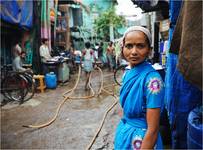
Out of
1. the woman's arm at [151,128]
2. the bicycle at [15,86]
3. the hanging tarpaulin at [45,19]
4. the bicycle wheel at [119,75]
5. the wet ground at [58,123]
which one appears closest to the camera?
the woman's arm at [151,128]

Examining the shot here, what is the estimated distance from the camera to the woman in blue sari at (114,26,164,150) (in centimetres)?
199

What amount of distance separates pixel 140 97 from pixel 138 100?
3 centimetres

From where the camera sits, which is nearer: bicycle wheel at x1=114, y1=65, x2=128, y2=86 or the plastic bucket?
the plastic bucket

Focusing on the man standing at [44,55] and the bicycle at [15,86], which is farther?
the man standing at [44,55]

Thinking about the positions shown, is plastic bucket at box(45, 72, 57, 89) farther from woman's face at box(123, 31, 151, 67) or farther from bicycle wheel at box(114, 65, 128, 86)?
woman's face at box(123, 31, 151, 67)

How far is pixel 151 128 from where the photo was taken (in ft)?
6.52

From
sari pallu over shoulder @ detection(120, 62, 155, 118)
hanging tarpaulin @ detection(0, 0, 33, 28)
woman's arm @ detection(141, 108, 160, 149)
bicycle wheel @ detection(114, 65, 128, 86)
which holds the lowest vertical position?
bicycle wheel @ detection(114, 65, 128, 86)

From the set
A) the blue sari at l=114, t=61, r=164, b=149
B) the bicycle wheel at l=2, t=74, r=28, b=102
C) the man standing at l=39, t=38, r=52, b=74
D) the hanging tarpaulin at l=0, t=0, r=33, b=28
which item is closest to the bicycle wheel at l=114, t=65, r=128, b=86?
the man standing at l=39, t=38, r=52, b=74

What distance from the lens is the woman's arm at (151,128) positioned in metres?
1.98

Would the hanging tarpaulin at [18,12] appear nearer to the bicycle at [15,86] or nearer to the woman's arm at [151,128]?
the bicycle at [15,86]

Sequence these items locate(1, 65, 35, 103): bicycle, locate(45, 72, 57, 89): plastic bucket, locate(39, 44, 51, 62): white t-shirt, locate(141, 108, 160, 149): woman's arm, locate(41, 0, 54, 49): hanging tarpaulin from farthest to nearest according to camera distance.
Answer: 1. locate(41, 0, 54, 49): hanging tarpaulin
2. locate(39, 44, 51, 62): white t-shirt
3. locate(45, 72, 57, 89): plastic bucket
4. locate(1, 65, 35, 103): bicycle
5. locate(141, 108, 160, 149): woman's arm

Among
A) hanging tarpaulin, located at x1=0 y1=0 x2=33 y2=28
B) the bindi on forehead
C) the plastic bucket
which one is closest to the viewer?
the bindi on forehead

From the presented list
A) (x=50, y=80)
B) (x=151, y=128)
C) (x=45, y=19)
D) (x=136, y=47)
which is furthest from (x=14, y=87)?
(x=151, y=128)

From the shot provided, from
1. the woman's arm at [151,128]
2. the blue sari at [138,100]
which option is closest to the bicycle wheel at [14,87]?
the blue sari at [138,100]
